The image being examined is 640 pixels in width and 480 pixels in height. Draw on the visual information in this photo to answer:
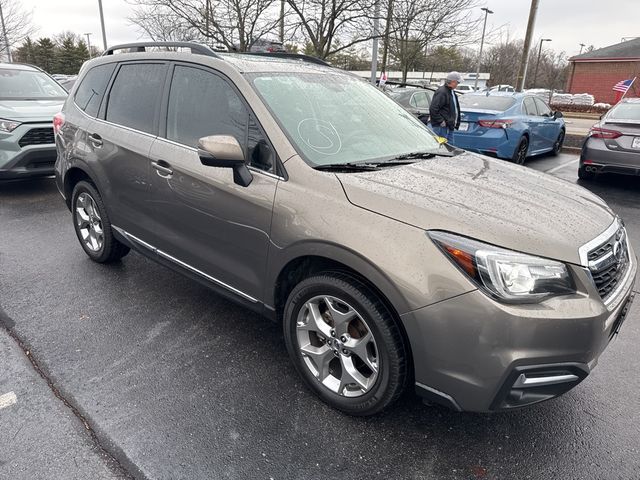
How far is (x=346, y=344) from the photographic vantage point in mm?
2400

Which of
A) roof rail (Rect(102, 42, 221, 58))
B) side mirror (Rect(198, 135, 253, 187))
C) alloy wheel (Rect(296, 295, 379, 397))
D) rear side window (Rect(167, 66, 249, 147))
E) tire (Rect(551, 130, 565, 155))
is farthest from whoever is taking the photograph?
tire (Rect(551, 130, 565, 155))

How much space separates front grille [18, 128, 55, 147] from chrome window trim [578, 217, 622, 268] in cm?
686

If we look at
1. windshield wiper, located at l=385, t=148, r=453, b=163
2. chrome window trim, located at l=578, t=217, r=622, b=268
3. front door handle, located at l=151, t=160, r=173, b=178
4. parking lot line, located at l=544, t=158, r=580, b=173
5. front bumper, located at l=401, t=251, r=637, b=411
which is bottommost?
parking lot line, located at l=544, t=158, r=580, b=173

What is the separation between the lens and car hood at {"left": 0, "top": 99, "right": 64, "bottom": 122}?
649 centimetres

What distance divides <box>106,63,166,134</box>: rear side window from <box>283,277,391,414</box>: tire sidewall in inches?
68.2

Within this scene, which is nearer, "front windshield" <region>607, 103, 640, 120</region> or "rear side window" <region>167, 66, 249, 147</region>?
"rear side window" <region>167, 66, 249, 147</region>

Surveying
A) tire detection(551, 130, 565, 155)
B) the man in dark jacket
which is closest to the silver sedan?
the man in dark jacket

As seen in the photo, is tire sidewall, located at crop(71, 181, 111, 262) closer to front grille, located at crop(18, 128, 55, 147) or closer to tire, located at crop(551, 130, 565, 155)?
front grille, located at crop(18, 128, 55, 147)

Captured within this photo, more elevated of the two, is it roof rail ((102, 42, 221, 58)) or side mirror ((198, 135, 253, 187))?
roof rail ((102, 42, 221, 58))

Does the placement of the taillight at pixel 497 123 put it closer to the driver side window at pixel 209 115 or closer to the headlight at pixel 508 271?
the driver side window at pixel 209 115

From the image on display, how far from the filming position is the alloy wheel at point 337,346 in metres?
2.34

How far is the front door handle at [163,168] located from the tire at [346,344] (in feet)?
4.16

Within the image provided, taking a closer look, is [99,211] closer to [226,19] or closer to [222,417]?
[222,417]

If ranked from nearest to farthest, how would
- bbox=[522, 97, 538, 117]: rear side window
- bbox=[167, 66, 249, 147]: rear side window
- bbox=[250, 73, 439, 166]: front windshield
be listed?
bbox=[250, 73, 439, 166]: front windshield < bbox=[167, 66, 249, 147]: rear side window < bbox=[522, 97, 538, 117]: rear side window
